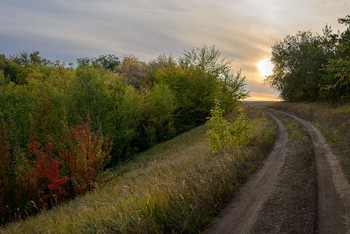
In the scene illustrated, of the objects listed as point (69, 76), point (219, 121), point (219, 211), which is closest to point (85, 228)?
point (219, 211)

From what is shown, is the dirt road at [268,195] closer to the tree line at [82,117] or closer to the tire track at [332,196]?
the tire track at [332,196]

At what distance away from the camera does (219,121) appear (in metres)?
11.6

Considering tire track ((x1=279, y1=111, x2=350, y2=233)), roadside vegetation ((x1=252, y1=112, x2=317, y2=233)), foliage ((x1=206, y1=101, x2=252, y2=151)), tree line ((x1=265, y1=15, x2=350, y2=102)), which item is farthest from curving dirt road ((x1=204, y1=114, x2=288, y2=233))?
tree line ((x1=265, y1=15, x2=350, y2=102))

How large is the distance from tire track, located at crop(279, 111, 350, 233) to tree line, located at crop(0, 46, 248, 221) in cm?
864

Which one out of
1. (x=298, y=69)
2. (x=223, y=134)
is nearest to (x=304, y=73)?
(x=298, y=69)

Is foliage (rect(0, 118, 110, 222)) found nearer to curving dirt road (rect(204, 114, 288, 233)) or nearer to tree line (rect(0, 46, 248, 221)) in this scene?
tree line (rect(0, 46, 248, 221))

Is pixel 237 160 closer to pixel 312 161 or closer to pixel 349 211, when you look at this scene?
pixel 312 161

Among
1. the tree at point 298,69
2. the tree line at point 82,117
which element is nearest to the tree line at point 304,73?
the tree at point 298,69

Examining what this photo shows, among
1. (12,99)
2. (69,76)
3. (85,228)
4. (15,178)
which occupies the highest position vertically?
(69,76)

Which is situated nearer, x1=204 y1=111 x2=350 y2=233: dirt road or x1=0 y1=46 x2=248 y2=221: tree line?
x1=204 y1=111 x2=350 y2=233: dirt road

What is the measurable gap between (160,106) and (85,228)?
27972 millimetres

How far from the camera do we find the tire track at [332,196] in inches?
176

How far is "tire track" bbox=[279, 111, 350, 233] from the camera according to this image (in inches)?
176

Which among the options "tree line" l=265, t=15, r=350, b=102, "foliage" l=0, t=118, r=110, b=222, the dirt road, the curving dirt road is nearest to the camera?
the dirt road
